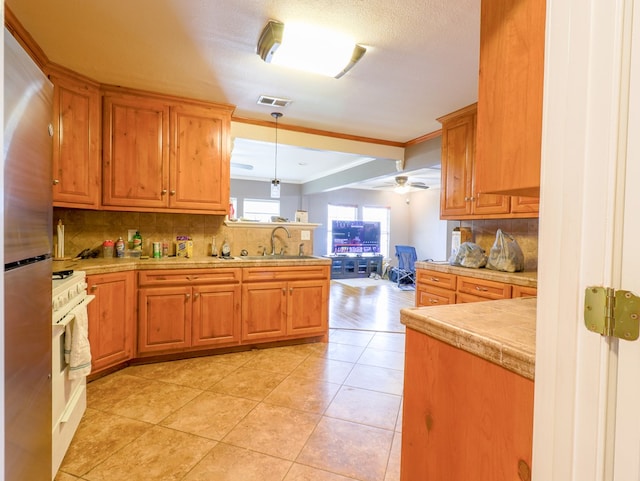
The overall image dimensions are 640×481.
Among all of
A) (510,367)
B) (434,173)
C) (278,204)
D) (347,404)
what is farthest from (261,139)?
(278,204)

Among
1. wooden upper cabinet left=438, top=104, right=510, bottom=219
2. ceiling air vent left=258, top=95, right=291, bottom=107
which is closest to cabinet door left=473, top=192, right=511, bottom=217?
wooden upper cabinet left=438, top=104, right=510, bottom=219

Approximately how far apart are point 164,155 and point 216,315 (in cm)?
155

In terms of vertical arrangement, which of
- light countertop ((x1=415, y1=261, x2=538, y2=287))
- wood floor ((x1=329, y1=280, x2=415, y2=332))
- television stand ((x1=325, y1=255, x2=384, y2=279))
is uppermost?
light countertop ((x1=415, y1=261, x2=538, y2=287))

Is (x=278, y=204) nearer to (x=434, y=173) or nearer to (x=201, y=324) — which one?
(x=434, y=173)

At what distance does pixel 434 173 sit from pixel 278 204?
3759mm

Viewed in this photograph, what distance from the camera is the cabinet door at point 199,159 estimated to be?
3.12m

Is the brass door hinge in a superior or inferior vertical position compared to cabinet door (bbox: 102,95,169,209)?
inferior

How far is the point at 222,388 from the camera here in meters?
2.50

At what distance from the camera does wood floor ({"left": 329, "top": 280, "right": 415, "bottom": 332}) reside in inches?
169

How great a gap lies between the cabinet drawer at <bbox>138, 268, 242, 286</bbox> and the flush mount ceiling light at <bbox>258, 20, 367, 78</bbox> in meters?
1.81

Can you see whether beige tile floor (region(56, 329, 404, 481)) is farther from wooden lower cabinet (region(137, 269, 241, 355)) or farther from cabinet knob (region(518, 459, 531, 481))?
cabinet knob (region(518, 459, 531, 481))

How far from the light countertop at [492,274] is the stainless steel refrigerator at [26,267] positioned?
2.57 meters

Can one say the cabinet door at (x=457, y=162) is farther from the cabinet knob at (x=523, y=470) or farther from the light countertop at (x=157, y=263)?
the cabinet knob at (x=523, y=470)

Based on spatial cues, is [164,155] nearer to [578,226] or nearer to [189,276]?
[189,276]
